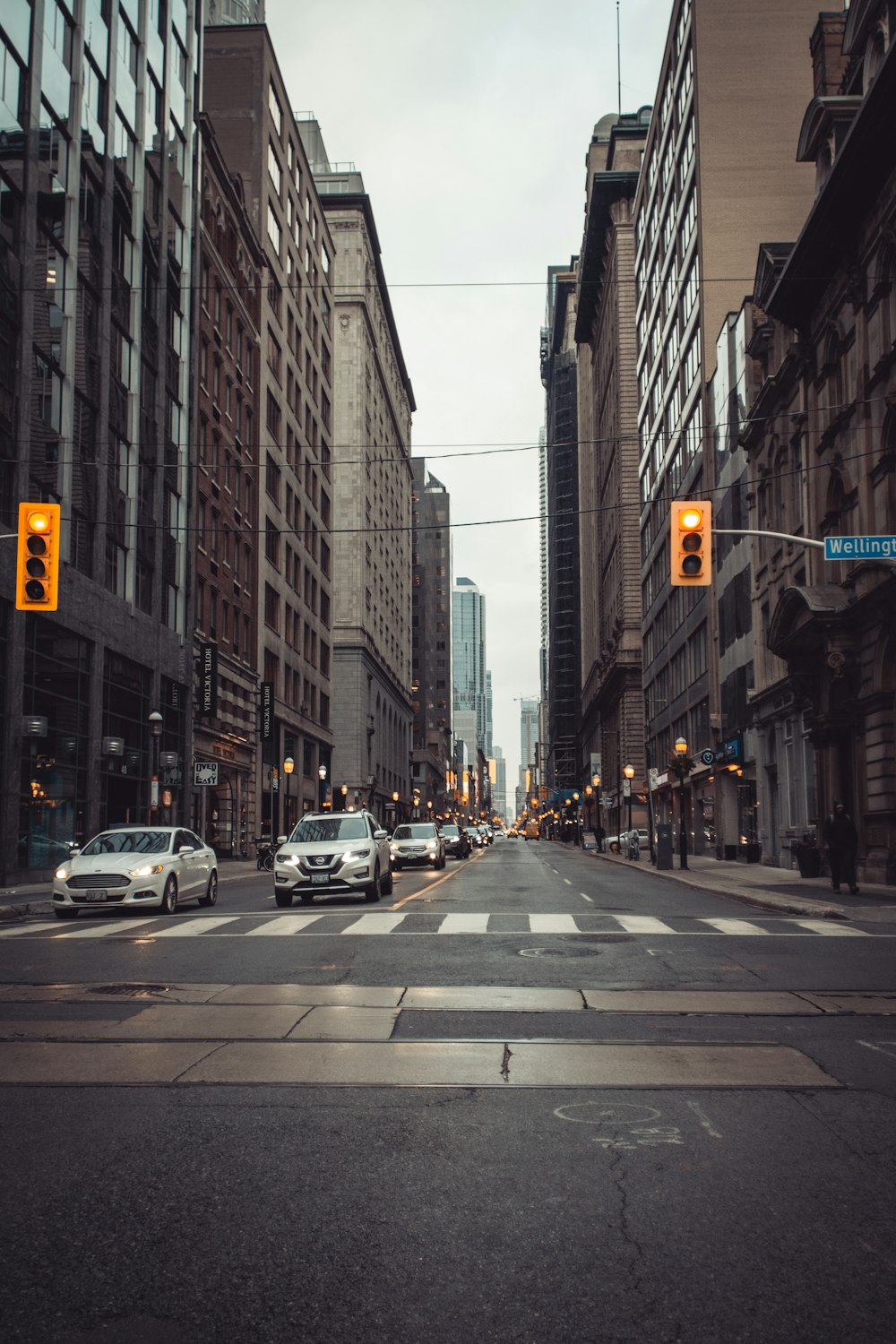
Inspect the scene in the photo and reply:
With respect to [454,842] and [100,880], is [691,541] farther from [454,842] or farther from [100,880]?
[454,842]

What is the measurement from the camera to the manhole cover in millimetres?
11375

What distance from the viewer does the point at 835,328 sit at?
31.7m

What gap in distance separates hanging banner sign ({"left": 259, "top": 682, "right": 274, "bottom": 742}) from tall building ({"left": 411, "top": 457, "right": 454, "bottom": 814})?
9176 cm

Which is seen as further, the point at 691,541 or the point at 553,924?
the point at 553,924

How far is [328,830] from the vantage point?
23.9 meters

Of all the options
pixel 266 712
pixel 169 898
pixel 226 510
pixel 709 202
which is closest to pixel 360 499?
pixel 266 712

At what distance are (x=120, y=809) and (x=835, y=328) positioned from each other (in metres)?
26.6

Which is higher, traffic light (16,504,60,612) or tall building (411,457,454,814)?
tall building (411,457,454,814)

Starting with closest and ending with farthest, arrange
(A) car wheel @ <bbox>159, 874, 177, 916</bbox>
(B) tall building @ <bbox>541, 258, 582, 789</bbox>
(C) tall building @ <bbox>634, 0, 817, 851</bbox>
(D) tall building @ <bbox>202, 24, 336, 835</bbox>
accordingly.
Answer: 1. (A) car wheel @ <bbox>159, 874, 177, 916</bbox>
2. (C) tall building @ <bbox>634, 0, 817, 851</bbox>
3. (D) tall building @ <bbox>202, 24, 336, 835</bbox>
4. (B) tall building @ <bbox>541, 258, 582, 789</bbox>

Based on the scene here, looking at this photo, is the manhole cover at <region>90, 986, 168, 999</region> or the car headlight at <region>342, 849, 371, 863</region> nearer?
the manhole cover at <region>90, 986, 168, 999</region>

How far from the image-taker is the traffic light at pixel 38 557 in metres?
18.5

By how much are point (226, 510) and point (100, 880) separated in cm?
3724

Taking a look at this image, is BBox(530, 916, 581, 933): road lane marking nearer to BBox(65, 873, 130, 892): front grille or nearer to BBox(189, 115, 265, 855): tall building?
BBox(65, 873, 130, 892): front grille

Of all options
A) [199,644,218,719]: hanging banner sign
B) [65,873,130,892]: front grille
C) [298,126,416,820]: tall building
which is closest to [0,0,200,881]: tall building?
[199,644,218,719]: hanging banner sign
